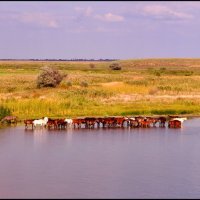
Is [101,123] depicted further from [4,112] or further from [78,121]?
[4,112]

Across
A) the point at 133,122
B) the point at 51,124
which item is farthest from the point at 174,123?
the point at 51,124

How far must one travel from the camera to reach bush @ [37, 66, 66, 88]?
2186 inches

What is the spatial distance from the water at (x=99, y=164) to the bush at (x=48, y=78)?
78.8 feet

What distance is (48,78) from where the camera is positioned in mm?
55375

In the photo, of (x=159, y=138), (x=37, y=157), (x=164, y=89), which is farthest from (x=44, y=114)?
(x=164, y=89)

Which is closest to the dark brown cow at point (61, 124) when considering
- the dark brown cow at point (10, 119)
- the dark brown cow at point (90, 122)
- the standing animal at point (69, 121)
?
the standing animal at point (69, 121)

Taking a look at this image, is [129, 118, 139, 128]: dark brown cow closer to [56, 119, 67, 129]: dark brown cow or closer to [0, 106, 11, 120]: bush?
[56, 119, 67, 129]: dark brown cow

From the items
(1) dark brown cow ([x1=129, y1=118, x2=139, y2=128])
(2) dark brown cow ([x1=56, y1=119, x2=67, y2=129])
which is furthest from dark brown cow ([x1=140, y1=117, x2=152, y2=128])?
(2) dark brown cow ([x1=56, y1=119, x2=67, y2=129])

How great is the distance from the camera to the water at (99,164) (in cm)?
1816

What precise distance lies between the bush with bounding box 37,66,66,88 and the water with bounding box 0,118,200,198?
78.8 ft

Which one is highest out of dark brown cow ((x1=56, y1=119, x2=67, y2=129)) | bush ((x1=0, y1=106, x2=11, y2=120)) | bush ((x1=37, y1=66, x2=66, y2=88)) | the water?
bush ((x1=37, y1=66, x2=66, y2=88))

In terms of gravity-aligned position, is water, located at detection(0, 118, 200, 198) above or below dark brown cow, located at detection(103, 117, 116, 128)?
below

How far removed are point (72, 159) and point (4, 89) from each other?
33.8 m

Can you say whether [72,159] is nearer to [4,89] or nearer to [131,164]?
[131,164]
